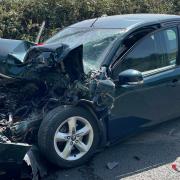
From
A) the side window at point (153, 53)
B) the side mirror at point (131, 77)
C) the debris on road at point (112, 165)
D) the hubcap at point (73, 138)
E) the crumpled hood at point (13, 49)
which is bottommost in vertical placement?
the debris on road at point (112, 165)

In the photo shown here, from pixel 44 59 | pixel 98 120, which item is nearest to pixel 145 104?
pixel 98 120

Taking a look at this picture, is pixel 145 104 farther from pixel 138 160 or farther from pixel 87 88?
pixel 87 88

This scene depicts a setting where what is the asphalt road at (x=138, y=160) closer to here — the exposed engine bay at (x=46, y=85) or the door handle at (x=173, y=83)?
the exposed engine bay at (x=46, y=85)

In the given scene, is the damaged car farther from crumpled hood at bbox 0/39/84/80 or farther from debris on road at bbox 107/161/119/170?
debris on road at bbox 107/161/119/170

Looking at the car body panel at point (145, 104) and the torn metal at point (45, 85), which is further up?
the torn metal at point (45, 85)

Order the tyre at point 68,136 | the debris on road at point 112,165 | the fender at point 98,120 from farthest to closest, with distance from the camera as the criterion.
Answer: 1. the debris on road at point 112,165
2. the fender at point 98,120
3. the tyre at point 68,136

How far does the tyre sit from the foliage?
5.09 metres

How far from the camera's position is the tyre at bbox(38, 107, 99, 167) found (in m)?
4.52

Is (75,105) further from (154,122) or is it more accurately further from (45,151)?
(154,122)

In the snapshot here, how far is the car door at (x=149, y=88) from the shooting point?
505cm

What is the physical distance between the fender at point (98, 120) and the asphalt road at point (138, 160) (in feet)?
0.94

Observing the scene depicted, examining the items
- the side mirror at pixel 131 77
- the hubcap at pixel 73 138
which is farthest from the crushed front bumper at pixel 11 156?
the side mirror at pixel 131 77

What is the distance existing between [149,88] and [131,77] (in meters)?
0.54

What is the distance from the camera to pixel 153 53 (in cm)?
541
